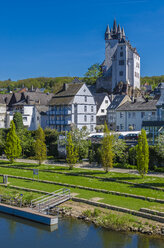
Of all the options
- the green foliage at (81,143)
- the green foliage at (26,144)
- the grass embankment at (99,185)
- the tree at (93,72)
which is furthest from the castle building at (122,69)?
the grass embankment at (99,185)

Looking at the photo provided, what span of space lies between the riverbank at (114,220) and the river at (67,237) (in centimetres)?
52

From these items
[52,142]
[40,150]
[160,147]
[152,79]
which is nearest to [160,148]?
[160,147]

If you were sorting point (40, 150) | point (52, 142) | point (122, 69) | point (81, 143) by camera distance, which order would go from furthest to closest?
point (122, 69) → point (52, 142) → point (81, 143) → point (40, 150)

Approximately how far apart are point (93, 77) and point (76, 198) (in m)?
108

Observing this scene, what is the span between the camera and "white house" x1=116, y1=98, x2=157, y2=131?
227 feet

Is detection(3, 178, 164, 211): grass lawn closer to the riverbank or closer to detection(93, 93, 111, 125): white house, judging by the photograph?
the riverbank

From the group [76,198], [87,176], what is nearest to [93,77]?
[87,176]

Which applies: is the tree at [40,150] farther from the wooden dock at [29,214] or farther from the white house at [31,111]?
the white house at [31,111]

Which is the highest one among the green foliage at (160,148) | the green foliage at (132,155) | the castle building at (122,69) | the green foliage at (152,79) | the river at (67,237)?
the green foliage at (152,79)

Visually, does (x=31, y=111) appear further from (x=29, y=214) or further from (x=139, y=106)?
(x=29, y=214)

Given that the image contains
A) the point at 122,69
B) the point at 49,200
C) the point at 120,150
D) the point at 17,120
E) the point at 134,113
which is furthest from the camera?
the point at 122,69

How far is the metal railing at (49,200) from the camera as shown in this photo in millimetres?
28297

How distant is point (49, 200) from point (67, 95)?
45842 millimetres

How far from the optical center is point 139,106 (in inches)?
2790
